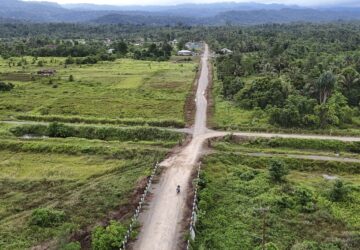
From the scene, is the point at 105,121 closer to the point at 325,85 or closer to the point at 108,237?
the point at 108,237

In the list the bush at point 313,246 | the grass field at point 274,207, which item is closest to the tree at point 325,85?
the grass field at point 274,207

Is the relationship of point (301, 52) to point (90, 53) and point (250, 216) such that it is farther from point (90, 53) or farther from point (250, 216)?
point (250, 216)

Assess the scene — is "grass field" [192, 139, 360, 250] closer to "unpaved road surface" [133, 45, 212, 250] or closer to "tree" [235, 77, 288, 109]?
"unpaved road surface" [133, 45, 212, 250]

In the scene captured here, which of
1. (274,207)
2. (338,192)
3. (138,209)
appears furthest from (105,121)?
(338,192)

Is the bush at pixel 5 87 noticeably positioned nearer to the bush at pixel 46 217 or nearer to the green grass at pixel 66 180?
the green grass at pixel 66 180

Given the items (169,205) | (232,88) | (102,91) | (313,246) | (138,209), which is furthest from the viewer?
(102,91)

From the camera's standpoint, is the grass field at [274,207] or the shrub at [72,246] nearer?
the shrub at [72,246]

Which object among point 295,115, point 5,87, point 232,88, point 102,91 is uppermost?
point 232,88
